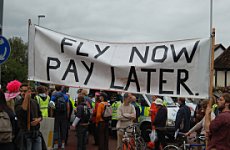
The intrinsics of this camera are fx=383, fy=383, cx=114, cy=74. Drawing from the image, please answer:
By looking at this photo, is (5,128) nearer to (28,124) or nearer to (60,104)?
(28,124)

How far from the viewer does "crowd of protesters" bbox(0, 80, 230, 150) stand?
593 centimetres

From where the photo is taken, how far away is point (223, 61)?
51000mm

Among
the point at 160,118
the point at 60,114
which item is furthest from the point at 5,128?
the point at 160,118

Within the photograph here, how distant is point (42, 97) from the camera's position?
10344mm

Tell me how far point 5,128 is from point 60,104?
5.37 m

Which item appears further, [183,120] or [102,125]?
[102,125]

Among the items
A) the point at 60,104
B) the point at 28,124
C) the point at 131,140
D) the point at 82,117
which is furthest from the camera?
the point at 60,104

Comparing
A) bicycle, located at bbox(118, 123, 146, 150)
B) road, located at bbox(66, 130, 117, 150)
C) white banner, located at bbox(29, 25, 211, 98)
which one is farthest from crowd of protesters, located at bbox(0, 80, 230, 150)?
road, located at bbox(66, 130, 117, 150)

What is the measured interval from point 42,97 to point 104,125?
1.99 meters

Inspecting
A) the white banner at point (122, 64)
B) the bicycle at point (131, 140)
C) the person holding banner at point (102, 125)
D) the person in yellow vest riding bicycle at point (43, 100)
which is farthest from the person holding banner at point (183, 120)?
the white banner at point (122, 64)

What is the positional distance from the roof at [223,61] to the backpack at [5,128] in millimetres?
47178

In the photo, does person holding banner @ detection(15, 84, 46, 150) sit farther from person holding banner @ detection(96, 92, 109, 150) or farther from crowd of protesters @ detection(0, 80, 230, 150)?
person holding banner @ detection(96, 92, 109, 150)

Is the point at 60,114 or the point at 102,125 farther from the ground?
the point at 60,114

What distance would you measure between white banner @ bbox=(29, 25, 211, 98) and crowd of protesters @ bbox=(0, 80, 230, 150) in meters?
0.54
